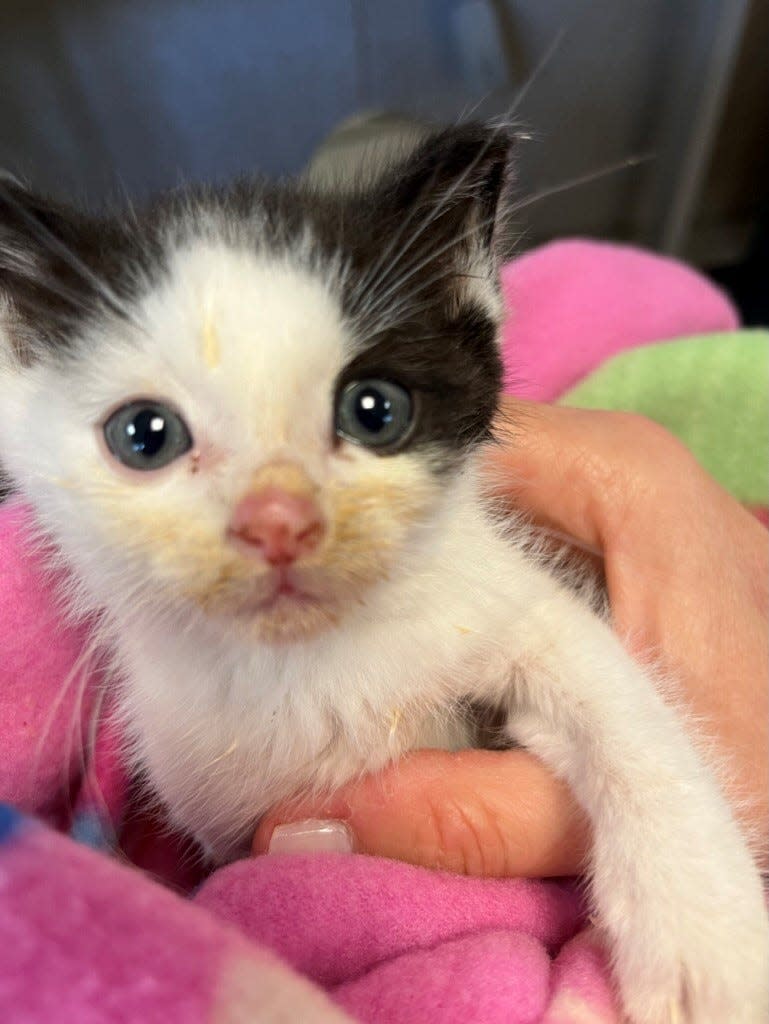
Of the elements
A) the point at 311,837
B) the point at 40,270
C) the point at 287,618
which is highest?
the point at 40,270

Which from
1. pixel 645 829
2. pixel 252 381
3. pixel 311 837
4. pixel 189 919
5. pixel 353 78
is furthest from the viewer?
pixel 353 78

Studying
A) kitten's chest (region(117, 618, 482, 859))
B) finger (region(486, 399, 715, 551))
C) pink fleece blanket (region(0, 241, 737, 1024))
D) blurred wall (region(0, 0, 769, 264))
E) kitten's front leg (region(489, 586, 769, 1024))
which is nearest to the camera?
pink fleece blanket (region(0, 241, 737, 1024))

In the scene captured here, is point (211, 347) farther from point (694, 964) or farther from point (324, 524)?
point (694, 964)

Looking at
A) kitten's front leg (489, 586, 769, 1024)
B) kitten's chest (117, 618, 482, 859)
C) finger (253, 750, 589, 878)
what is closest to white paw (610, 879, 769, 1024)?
kitten's front leg (489, 586, 769, 1024)

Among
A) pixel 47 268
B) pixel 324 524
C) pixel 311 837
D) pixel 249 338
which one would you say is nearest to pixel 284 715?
pixel 311 837

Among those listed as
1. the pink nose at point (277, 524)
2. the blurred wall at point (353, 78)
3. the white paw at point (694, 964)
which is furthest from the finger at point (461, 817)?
the blurred wall at point (353, 78)

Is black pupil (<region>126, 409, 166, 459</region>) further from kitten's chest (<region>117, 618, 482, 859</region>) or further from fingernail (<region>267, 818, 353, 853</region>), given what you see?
fingernail (<region>267, 818, 353, 853</region>)

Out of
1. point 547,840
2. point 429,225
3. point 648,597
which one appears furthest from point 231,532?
point 648,597
